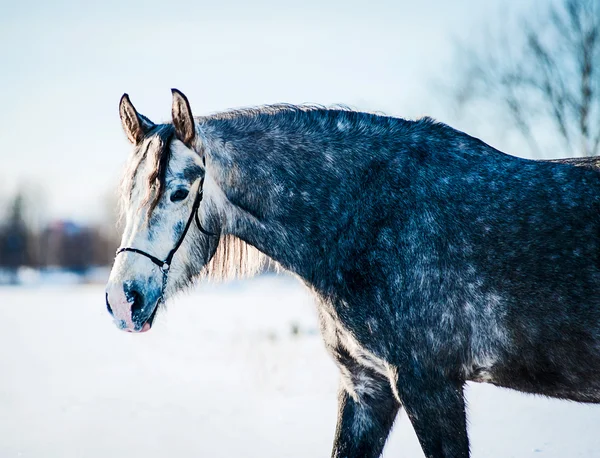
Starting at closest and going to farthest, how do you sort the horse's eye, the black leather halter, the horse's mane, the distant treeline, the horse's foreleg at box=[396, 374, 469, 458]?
the horse's foreleg at box=[396, 374, 469, 458] → the black leather halter → the horse's eye → the horse's mane → the distant treeline

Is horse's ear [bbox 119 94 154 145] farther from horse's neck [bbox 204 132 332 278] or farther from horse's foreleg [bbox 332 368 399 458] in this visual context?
horse's foreleg [bbox 332 368 399 458]

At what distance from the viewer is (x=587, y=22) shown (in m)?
13.2

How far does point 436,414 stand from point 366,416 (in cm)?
59

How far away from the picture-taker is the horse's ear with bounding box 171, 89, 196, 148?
→ 297cm

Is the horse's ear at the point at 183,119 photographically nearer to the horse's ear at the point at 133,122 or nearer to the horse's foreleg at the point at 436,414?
the horse's ear at the point at 133,122

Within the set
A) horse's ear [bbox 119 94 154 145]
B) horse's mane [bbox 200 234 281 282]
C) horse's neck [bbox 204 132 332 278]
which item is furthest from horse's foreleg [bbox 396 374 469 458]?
horse's ear [bbox 119 94 154 145]

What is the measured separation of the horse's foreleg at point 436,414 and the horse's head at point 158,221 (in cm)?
125

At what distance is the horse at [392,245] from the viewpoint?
2834mm

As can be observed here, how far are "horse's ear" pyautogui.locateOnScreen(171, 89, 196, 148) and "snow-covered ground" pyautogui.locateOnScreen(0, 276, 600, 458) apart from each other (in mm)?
880

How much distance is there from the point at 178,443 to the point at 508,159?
3761 millimetres

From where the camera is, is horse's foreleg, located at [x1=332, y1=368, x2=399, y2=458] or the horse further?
horse's foreleg, located at [x1=332, y1=368, x2=399, y2=458]

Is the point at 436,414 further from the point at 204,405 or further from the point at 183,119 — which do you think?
the point at 204,405

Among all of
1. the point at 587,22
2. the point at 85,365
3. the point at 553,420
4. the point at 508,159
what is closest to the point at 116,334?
the point at 85,365

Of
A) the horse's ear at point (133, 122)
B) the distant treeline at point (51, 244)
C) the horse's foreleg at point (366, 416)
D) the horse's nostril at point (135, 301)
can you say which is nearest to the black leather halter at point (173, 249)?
the horse's nostril at point (135, 301)
